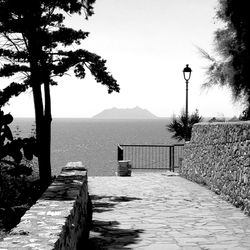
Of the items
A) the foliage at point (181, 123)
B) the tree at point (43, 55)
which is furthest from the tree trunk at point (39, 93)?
the foliage at point (181, 123)

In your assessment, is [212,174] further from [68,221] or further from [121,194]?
[68,221]

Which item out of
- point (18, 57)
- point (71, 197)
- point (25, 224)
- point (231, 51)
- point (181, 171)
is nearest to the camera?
point (25, 224)

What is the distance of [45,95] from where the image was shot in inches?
658

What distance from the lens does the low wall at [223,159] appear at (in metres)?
10.1

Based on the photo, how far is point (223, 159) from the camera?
471 inches

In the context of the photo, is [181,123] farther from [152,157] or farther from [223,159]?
[223,159]

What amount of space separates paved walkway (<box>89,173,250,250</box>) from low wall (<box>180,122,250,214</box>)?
0.32 m

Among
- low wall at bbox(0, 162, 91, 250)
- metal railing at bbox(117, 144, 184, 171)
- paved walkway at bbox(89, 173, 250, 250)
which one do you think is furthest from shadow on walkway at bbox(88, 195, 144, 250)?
metal railing at bbox(117, 144, 184, 171)

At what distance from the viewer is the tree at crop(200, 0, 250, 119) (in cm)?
2216

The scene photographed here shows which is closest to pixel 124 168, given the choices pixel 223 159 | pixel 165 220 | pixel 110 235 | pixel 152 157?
pixel 152 157

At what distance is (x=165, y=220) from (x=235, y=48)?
1529cm

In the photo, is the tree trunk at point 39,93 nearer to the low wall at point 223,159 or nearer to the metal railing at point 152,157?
the metal railing at point 152,157

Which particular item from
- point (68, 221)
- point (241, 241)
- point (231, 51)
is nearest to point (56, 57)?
point (231, 51)

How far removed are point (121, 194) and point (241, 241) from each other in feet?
18.8
